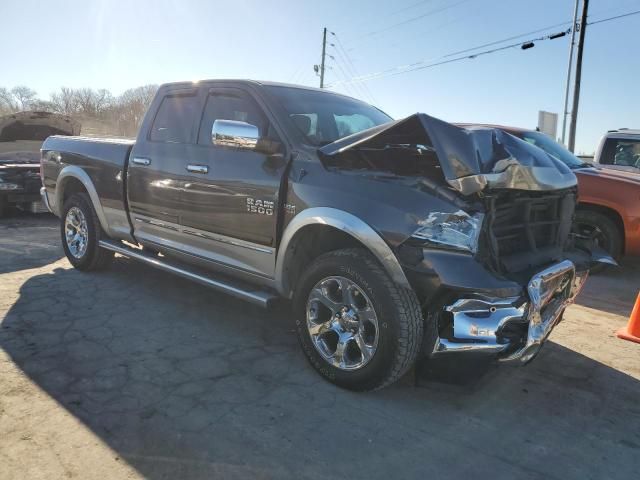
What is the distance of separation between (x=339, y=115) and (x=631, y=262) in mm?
5567

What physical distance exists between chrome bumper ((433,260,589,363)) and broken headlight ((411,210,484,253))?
0.99ft

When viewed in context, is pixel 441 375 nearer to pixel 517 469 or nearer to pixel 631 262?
pixel 517 469

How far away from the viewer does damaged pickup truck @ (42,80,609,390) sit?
2744 mm

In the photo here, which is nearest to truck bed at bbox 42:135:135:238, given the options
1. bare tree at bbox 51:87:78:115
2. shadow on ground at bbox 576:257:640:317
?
shadow on ground at bbox 576:257:640:317

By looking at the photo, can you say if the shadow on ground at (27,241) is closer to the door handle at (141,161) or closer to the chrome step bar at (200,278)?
the chrome step bar at (200,278)

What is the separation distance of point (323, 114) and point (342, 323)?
1.76 m

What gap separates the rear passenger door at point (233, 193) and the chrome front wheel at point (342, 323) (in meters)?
0.52

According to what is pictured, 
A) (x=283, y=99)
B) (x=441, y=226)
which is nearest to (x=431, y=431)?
(x=441, y=226)

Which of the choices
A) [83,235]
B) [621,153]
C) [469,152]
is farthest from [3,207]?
[621,153]

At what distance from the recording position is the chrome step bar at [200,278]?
3575mm

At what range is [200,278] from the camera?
4051 mm

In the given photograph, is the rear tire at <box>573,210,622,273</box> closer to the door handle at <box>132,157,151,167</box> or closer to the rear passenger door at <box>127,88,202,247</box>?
the rear passenger door at <box>127,88,202,247</box>

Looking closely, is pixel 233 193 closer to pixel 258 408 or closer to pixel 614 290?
pixel 258 408

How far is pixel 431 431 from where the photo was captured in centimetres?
282
